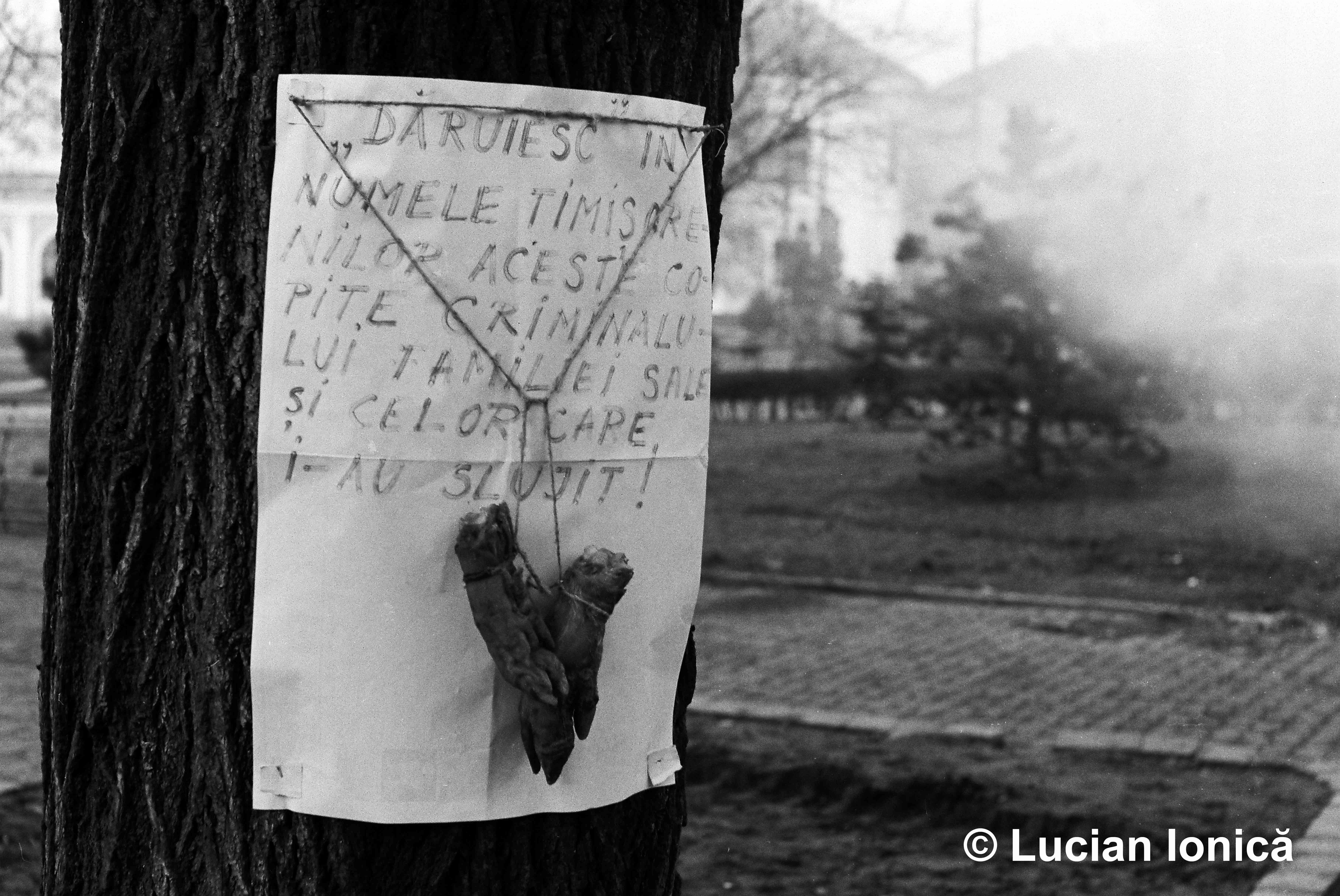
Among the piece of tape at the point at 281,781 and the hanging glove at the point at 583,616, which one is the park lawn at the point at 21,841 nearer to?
the piece of tape at the point at 281,781

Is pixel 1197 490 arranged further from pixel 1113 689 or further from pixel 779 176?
pixel 1113 689

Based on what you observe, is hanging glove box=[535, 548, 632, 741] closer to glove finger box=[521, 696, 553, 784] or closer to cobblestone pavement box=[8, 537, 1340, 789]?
glove finger box=[521, 696, 553, 784]

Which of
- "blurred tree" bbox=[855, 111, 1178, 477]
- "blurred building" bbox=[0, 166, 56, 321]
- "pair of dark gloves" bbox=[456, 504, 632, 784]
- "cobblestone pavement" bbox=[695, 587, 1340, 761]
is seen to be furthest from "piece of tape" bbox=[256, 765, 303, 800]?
"blurred tree" bbox=[855, 111, 1178, 477]

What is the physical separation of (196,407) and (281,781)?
0.46m

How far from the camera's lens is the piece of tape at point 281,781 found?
205 cm

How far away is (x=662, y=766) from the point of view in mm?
2240

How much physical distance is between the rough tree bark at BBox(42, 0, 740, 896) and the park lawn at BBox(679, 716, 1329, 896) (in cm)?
306

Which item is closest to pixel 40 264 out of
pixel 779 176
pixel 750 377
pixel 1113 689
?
pixel 750 377

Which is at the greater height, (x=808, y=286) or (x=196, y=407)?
(x=808, y=286)

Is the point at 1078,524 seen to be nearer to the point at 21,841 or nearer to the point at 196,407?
the point at 21,841

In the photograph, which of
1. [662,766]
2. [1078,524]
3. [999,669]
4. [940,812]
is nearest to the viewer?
[662,766]

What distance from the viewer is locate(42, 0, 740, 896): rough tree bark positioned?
204cm

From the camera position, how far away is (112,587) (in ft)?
7.09

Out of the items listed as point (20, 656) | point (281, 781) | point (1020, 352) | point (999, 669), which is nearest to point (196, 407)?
point (281, 781)
